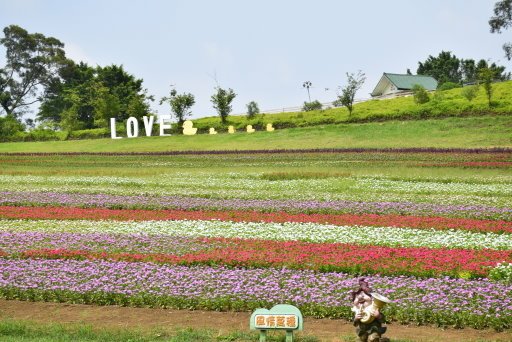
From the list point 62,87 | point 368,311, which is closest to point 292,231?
point 368,311

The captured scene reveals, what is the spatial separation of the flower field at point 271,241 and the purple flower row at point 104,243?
36 mm

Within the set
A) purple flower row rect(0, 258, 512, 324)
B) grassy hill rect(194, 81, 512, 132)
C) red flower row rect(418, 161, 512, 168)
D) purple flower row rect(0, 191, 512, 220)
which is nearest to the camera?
purple flower row rect(0, 258, 512, 324)

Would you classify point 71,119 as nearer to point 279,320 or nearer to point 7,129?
point 7,129

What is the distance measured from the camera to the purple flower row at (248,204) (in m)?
20.6

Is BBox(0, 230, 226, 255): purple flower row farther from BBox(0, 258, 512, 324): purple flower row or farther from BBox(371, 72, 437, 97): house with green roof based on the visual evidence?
BBox(371, 72, 437, 97): house with green roof

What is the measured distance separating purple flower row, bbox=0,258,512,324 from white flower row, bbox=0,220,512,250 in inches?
148

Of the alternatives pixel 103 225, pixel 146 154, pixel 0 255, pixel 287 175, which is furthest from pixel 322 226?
pixel 146 154

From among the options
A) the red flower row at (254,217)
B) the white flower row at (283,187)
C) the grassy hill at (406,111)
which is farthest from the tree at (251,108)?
the red flower row at (254,217)

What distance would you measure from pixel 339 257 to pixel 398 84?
87129 mm

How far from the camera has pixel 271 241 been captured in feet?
52.1

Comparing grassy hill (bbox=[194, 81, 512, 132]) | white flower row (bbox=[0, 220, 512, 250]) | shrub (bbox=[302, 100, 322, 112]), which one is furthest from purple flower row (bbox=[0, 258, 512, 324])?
shrub (bbox=[302, 100, 322, 112])

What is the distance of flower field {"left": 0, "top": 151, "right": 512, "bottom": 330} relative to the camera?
11281 mm

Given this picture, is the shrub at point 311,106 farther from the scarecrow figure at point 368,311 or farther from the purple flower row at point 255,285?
the scarecrow figure at point 368,311

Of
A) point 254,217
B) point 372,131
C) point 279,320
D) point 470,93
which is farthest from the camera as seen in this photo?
point 470,93
